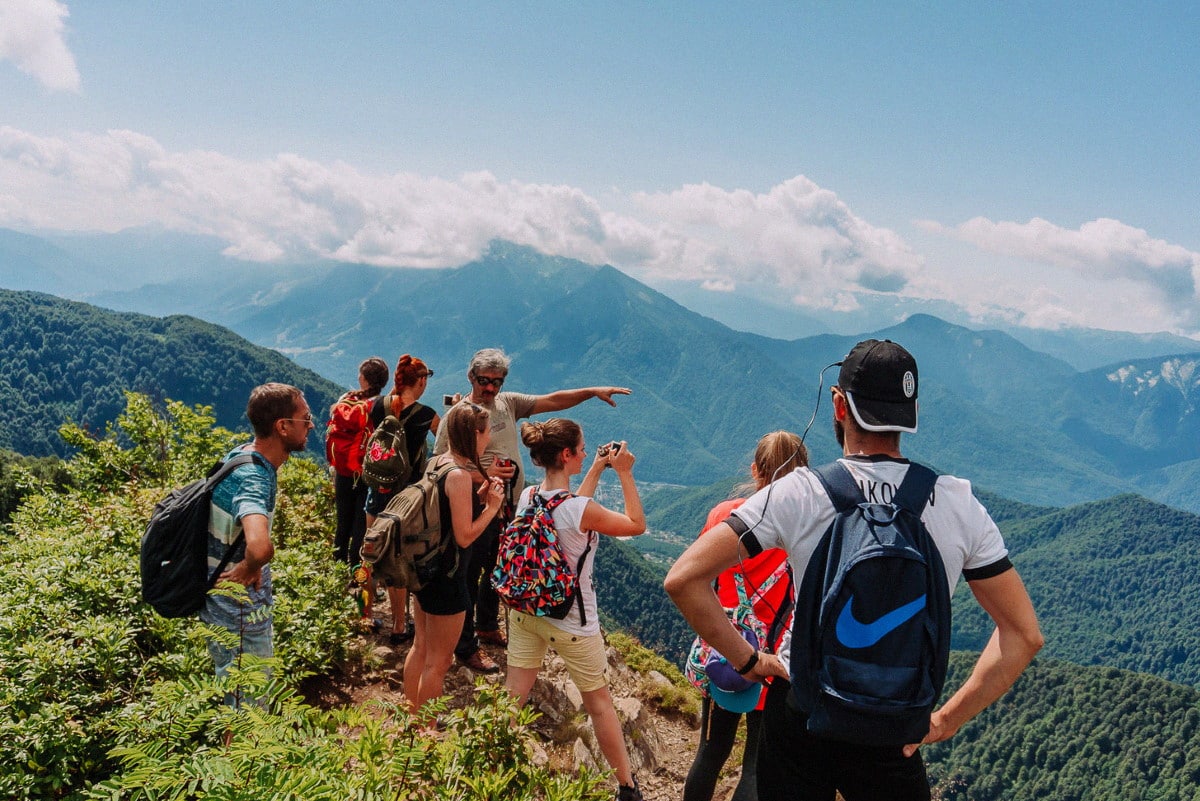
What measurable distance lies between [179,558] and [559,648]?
7.56 feet

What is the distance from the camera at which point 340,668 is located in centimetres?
592

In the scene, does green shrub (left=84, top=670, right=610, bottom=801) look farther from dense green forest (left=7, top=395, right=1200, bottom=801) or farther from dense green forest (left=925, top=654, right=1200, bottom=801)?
dense green forest (left=925, top=654, right=1200, bottom=801)

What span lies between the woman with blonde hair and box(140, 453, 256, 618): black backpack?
4.47 feet

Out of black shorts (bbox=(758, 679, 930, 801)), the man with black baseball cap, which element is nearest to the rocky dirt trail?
black shorts (bbox=(758, 679, 930, 801))

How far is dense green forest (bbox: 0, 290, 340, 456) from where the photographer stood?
147 m

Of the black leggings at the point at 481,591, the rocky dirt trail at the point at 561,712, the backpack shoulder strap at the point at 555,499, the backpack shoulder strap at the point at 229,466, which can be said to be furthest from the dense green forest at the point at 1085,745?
the backpack shoulder strap at the point at 229,466

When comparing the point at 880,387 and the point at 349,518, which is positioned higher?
the point at 880,387

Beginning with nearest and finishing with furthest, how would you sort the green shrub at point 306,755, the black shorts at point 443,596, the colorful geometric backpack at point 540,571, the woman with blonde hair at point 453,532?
the green shrub at point 306,755
the colorful geometric backpack at point 540,571
the woman with blonde hair at point 453,532
the black shorts at point 443,596

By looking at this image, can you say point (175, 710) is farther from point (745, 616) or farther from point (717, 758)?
point (717, 758)

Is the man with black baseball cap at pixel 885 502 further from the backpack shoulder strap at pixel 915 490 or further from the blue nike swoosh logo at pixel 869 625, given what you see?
the blue nike swoosh logo at pixel 869 625

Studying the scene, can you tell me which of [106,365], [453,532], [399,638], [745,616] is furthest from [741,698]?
[106,365]

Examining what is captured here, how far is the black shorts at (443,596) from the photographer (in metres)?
4.51

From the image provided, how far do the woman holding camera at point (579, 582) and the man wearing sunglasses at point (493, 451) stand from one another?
0.87 m

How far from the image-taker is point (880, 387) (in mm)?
2469
